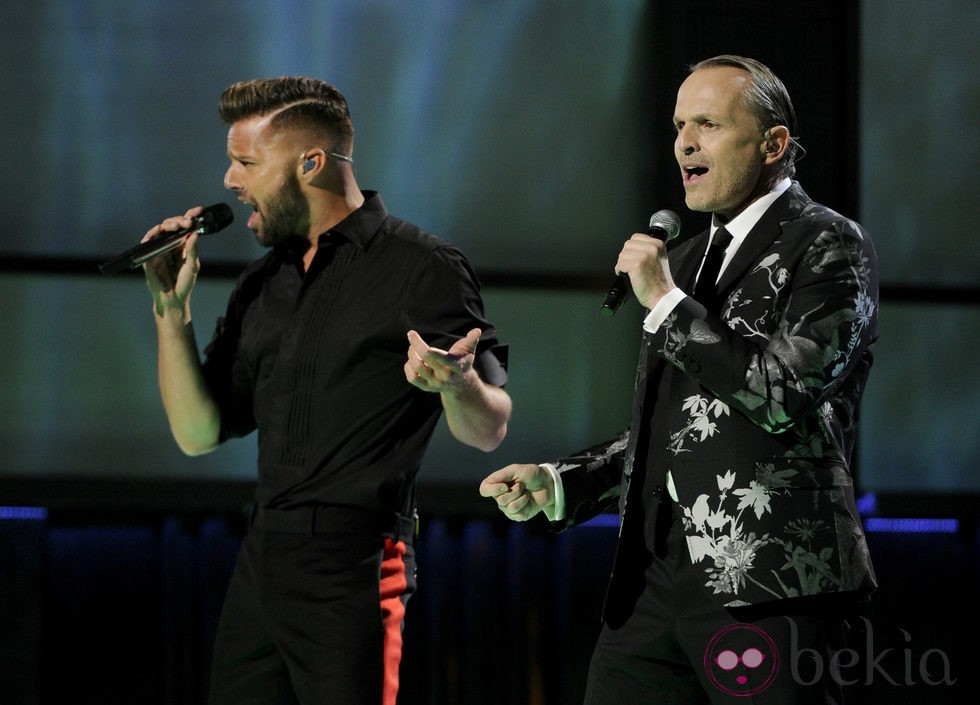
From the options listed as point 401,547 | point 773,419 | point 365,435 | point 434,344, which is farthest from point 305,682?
point 773,419

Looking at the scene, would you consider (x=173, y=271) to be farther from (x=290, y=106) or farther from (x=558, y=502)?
(x=558, y=502)

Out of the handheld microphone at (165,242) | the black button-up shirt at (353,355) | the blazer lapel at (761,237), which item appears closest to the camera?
the blazer lapel at (761,237)

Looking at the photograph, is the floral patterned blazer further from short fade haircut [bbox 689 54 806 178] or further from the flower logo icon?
short fade haircut [bbox 689 54 806 178]

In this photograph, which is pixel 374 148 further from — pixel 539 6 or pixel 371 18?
pixel 539 6

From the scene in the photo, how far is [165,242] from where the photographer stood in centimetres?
232

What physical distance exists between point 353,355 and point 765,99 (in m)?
0.84

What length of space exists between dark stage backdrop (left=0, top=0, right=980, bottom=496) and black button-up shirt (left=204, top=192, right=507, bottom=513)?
146 centimetres

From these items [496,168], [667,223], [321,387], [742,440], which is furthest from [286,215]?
[496,168]

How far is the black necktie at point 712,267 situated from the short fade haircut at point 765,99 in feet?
0.47

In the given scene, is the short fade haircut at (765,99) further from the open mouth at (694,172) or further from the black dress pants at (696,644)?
the black dress pants at (696,644)

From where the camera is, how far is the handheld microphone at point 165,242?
2.26m

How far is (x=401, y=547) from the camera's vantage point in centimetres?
216

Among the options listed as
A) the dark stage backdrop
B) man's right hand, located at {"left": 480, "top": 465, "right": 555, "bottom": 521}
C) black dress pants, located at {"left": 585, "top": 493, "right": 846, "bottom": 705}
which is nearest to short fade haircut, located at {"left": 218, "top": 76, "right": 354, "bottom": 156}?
man's right hand, located at {"left": 480, "top": 465, "right": 555, "bottom": 521}

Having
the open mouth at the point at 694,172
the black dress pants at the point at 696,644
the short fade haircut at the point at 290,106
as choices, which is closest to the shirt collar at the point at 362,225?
the short fade haircut at the point at 290,106
